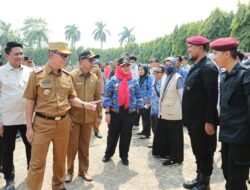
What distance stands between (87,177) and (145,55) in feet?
119

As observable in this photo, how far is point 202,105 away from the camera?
4.11 meters

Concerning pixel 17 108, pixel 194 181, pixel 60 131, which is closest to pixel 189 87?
pixel 194 181

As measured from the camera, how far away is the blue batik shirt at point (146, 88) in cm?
734

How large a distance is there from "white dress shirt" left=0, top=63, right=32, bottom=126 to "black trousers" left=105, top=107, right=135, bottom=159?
5.94 ft

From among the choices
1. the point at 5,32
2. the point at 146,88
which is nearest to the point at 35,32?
the point at 5,32

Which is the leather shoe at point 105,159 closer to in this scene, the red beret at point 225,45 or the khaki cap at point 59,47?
the khaki cap at point 59,47

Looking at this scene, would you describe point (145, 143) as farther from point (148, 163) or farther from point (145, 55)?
point (145, 55)

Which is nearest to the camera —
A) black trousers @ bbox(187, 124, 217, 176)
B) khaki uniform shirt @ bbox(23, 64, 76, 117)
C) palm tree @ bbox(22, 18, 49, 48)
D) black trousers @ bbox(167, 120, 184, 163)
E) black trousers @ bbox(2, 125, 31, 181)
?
khaki uniform shirt @ bbox(23, 64, 76, 117)

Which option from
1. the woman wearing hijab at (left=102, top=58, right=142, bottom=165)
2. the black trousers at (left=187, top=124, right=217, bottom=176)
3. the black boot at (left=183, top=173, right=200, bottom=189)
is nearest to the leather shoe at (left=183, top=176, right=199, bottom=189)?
the black boot at (left=183, top=173, right=200, bottom=189)

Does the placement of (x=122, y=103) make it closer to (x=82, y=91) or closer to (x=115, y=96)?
(x=115, y=96)

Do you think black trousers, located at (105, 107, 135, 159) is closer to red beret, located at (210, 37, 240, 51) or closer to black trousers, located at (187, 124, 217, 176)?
black trousers, located at (187, 124, 217, 176)

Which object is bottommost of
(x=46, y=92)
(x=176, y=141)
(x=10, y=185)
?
(x=10, y=185)

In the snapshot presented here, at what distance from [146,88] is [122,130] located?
212 centimetres

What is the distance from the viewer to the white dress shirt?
4238 millimetres
